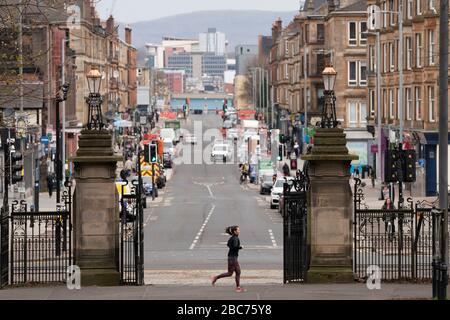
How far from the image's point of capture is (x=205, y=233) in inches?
2194

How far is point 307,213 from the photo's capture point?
31.5 metres

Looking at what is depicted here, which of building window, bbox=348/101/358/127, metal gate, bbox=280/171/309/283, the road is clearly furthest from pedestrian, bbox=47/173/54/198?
metal gate, bbox=280/171/309/283

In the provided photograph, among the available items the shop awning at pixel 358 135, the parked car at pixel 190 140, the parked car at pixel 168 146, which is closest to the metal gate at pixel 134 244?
the shop awning at pixel 358 135

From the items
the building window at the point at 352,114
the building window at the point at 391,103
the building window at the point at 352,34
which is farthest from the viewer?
the building window at the point at 352,34

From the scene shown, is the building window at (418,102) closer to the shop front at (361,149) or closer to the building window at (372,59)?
the building window at (372,59)

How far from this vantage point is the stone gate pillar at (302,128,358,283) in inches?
1230

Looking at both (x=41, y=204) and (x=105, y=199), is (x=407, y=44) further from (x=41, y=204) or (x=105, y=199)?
(x=105, y=199)

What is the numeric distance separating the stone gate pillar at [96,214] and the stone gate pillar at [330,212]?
4464 mm

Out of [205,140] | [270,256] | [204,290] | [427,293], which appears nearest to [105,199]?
[204,290]

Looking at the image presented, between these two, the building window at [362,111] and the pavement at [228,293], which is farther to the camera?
the building window at [362,111]

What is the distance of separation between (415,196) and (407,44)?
28.7 ft

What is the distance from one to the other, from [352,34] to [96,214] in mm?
80077

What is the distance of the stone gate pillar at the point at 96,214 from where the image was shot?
31328mm
